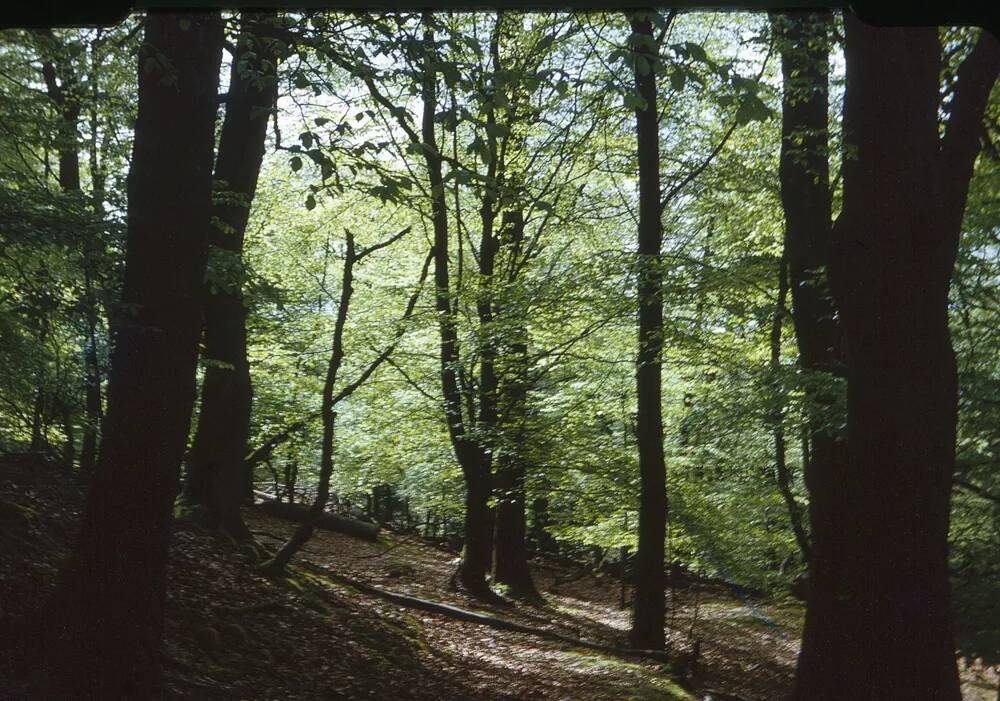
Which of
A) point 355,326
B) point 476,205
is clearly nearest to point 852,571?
point 476,205

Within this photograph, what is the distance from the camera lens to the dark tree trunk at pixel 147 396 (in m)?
2.79

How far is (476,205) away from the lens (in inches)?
291

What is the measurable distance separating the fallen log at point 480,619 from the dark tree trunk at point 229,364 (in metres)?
0.81

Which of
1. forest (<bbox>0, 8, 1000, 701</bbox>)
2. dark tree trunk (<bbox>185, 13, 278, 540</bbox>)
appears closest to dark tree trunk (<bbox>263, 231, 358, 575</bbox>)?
forest (<bbox>0, 8, 1000, 701</bbox>)

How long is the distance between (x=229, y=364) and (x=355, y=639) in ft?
6.38

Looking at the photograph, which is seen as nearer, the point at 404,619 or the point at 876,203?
the point at 876,203

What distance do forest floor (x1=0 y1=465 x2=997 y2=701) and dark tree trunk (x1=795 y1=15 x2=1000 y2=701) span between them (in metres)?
0.73

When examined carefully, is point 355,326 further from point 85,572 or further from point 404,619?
point 85,572

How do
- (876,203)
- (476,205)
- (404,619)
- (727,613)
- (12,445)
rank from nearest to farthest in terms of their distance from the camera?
(876,203) → (12,445) → (404,619) → (727,613) → (476,205)

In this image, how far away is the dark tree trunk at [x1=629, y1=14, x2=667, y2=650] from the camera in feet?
17.4

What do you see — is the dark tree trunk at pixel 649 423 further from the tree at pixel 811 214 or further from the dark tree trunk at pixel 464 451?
the dark tree trunk at pixel 464 451

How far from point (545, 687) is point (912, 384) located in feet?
8.62

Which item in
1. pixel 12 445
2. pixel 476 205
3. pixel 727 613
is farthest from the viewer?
pixel 476 205

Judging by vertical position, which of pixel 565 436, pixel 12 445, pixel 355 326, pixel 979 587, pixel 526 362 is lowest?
pixel 979 587
